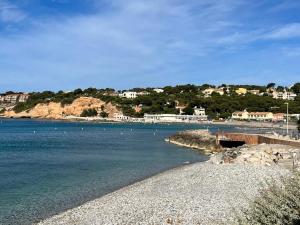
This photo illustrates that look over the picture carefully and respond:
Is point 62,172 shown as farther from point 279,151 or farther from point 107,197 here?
point 279,151

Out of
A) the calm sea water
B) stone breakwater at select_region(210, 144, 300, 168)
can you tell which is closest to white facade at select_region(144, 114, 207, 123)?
the calm sea water

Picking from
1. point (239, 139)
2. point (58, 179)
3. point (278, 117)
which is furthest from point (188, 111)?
point (58, 179)

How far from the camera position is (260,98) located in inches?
7594

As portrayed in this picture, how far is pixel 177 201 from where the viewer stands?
19500 millimetres

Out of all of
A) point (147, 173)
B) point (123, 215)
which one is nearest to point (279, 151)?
point (147, 173)

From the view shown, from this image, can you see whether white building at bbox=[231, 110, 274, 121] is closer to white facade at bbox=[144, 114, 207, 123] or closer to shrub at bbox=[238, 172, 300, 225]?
white facade at bbox=[144, 114, 207, 123]

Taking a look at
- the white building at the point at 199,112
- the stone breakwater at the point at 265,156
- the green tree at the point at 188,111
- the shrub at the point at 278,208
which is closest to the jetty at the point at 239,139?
the stone breakwater at the point at 265,156

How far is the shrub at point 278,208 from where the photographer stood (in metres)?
7.53

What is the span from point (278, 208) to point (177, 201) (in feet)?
38.7

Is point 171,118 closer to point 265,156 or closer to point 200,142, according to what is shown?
point 200,142

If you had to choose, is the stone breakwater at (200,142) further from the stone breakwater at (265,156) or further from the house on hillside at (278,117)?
the house on hillside at (278,117)

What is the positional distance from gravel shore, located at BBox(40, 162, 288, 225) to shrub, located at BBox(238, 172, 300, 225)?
11.3ft

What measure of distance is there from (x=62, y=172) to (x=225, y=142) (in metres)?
27.3

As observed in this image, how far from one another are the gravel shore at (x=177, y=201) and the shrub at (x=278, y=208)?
135 inches
